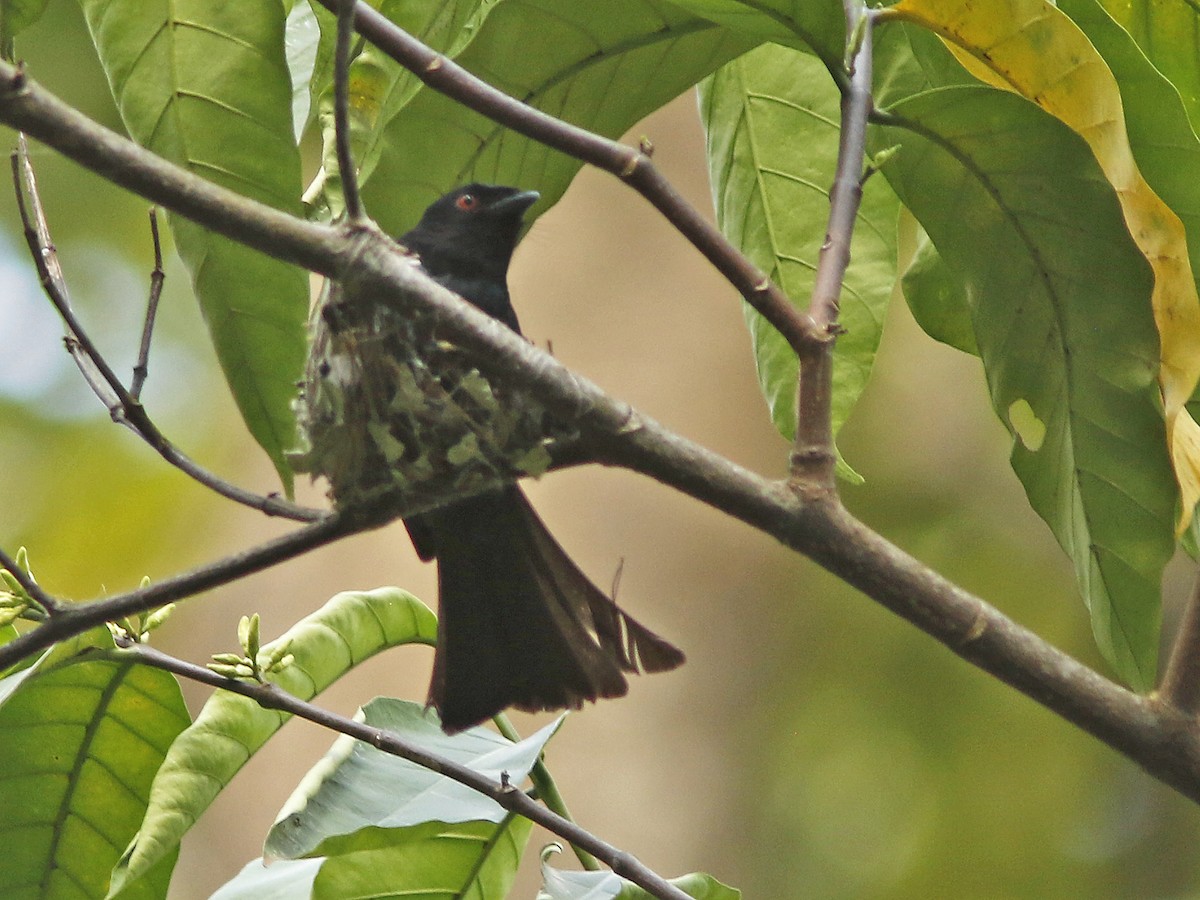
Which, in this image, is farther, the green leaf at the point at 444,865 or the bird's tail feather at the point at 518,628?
the bird's tail feather at the point at 518,628

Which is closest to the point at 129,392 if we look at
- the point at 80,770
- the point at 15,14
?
the point at 15,14

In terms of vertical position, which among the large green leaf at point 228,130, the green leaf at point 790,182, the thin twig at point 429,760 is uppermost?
the green leaf at point 790,182

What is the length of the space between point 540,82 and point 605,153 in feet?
1.64

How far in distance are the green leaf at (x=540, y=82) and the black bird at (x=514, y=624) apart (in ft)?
1.63

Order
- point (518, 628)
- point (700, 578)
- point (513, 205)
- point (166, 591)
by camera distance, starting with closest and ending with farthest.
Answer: point (166, 591) → point (518, 628) → point (513, 205) → point (700, 578)

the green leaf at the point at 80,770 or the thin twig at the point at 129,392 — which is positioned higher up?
the thin twig at the point at 129,392

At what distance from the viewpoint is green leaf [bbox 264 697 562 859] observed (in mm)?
1452

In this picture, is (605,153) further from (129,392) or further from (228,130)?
(129,392)

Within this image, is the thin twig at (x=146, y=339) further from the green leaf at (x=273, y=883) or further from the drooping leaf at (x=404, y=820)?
the green leaf at (x=273, y=883)

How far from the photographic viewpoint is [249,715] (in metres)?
1.67

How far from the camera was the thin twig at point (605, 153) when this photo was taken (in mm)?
1169

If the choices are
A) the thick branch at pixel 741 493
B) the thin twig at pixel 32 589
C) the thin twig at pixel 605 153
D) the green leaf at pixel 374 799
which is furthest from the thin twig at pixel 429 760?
the thin twig at pixel 605 153

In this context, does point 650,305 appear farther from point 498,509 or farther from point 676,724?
point 498,509

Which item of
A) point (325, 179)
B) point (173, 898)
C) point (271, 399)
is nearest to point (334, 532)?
point (271, 399)
